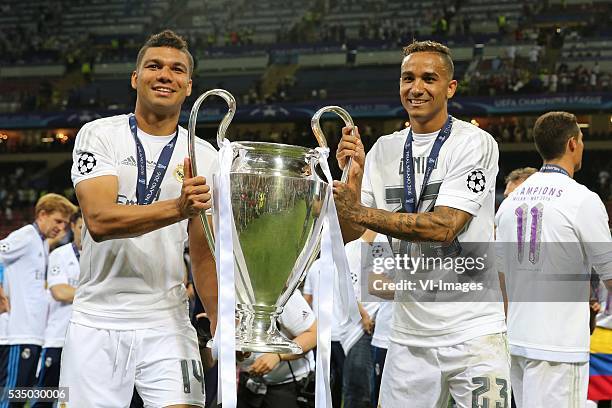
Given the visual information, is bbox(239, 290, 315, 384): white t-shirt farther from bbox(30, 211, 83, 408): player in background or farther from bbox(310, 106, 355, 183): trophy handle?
bbox(30, 211, 83, 408): player in background

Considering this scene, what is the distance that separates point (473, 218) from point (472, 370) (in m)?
0.57

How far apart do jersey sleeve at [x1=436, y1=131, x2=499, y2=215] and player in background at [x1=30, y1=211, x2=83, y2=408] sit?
170 inches

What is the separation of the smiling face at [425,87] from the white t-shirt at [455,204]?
3.3 inches

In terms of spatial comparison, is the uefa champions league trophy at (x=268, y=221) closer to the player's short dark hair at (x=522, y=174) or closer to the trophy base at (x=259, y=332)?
the trophy base at (x=259, y=332)

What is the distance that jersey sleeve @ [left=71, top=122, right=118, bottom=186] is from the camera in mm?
2914

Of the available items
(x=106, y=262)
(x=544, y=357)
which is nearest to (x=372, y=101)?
(x=544, y=357)

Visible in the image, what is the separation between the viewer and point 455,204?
10.2 ft

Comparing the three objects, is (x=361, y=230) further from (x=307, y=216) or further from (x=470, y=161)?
(x=307, y=216)

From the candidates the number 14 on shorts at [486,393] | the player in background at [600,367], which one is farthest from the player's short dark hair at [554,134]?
the number 14 on shorts at [486,393]

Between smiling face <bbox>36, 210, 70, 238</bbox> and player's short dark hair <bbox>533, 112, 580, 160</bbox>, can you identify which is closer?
player's short dark hair <bbox>533, 112, 580, 160</bbox>

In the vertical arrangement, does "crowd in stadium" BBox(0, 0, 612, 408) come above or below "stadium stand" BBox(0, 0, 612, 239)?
below

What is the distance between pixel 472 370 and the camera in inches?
125

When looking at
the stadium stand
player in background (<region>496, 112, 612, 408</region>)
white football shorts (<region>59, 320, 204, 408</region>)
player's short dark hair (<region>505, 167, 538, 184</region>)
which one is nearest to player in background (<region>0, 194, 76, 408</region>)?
player's short dark hair (<region>505, 167, 538, 184</region>)

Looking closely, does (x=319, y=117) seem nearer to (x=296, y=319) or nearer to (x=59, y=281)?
(x=296, y=319)
